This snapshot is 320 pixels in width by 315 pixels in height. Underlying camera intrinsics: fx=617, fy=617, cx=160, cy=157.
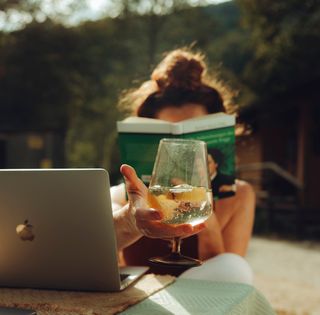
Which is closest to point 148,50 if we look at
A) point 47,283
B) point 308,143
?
point 308,143

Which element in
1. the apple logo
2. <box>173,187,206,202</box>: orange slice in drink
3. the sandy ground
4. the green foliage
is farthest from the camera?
the green foliage

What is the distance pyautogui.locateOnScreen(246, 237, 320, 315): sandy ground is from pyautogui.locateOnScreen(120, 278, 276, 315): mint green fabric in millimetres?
3122

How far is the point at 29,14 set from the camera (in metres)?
24.2

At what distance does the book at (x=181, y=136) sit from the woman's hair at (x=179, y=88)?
0.39 meters

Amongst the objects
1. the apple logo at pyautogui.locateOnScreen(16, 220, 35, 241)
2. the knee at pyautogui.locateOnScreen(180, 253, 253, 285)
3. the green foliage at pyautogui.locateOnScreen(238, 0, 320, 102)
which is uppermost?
the green foliage at pyautogui.locateOnScreen(238, 0, 320, 102)

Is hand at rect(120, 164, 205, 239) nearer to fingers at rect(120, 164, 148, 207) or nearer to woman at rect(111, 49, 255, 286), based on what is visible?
fingers at rect(120, 164, 148, 207)

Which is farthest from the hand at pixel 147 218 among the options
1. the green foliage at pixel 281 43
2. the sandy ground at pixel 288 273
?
the green foliage at pixel 281 43

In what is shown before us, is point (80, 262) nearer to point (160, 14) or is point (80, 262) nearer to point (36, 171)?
point (36, 171)

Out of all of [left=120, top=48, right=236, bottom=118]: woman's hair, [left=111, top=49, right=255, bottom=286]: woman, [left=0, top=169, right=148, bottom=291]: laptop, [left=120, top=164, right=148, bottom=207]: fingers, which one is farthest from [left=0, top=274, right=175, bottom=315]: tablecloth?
[left=120, top=48, right=236, bottom=118]: woman's hair

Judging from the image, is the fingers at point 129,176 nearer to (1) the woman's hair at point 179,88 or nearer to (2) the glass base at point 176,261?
(2) the glass base at point 176,261

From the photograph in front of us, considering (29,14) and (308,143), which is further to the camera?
(29,14)

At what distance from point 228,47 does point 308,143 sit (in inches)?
583

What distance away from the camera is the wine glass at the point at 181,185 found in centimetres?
141

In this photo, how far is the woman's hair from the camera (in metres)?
2.53
